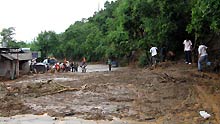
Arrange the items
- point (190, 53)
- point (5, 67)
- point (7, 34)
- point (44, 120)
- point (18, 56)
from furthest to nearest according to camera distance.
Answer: point (7, 34), point (18, 56), point (5, 67), point (190, 53), point (44, 120)

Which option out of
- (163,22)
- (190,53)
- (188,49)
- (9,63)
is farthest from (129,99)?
(9,63)

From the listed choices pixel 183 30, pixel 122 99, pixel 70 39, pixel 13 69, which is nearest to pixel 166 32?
pixel 183 30

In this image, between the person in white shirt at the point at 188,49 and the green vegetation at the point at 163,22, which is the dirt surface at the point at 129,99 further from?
the person in white shirt at the point at 188,49

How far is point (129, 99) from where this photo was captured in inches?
435

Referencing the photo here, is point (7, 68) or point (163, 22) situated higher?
point (163, 22)

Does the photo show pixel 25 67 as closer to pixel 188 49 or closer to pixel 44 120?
pixel 188 49

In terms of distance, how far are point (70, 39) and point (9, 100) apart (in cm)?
5125

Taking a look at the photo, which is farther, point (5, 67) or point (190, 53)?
point (5, 67)

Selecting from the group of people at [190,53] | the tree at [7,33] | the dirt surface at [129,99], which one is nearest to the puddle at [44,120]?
the dirt surface at [129,99]

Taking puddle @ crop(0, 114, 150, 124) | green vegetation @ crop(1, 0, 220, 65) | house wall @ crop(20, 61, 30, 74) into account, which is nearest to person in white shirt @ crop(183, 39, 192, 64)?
green vegetation @ crop(1, 0, 220, 65)

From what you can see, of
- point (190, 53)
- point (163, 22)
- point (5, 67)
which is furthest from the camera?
point (5, 67)

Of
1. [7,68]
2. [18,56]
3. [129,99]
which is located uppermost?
[18,56]

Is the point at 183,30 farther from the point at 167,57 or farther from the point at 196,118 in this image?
the point at 196,118

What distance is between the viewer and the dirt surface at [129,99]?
9.06m
